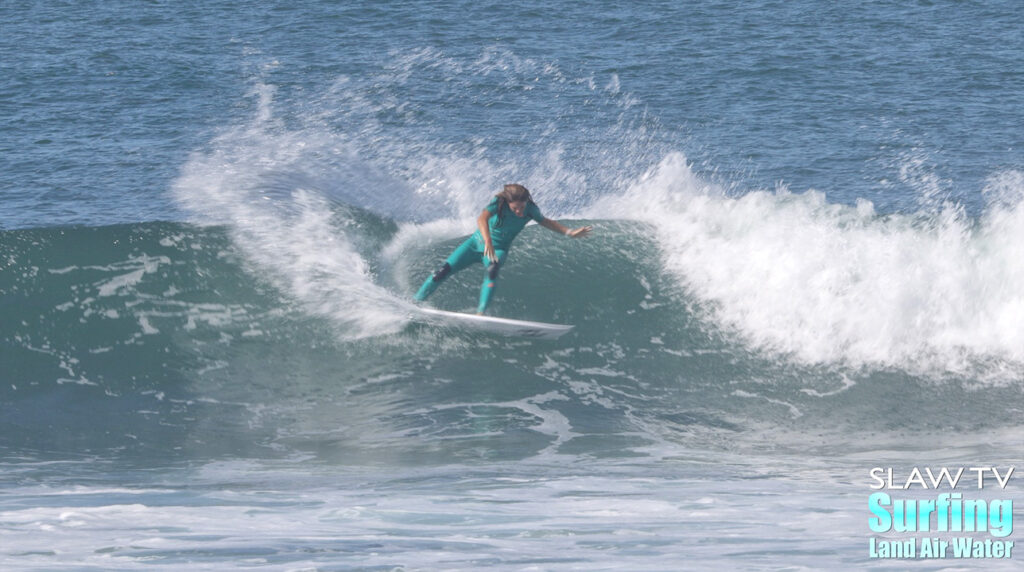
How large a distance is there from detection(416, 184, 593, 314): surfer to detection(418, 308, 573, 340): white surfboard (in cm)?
13

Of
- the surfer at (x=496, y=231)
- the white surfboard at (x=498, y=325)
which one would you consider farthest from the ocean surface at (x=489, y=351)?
the surfer at (x=496, y=231)

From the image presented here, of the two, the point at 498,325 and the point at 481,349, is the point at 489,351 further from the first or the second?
the point at 498,325

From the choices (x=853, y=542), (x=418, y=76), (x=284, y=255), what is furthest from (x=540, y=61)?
(x=853, y=542)

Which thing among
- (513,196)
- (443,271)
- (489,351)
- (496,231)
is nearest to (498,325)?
(489,351)

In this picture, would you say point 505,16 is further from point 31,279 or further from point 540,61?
point 31,279

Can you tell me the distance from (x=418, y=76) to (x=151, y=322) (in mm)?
16149

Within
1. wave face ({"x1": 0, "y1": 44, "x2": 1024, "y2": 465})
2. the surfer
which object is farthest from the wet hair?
wave face ({"x1": 0, "y1": 44, "x2": 1024, "y2": 465})

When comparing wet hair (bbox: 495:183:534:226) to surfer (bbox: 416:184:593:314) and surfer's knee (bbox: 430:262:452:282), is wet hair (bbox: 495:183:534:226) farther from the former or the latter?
surfer's knee (bbox: 430:262:452:282)

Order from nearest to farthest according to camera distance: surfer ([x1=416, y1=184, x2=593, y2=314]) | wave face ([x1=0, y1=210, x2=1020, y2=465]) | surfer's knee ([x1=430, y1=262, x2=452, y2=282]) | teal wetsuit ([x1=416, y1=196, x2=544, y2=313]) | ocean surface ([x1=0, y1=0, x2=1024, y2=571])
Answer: ocean surface ([x1=0, y1=0, x2=1024, y2=571])
wave face ([x1=0, y1=210, x2=1020, y2=465])
surfer ([x1=416, y1=184, x2=593, y2=314])
teal wetsuit ([x1=416, y1=196, x2=544, y2=313])
surfer's knee ([x1=430, y1=262, x2=452, y2=282])

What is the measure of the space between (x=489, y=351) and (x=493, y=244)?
1.08m

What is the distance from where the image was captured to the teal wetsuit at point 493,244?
1034 cm

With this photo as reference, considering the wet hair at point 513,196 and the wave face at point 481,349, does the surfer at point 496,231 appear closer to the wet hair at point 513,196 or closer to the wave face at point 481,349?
the wet hair at point 513,196

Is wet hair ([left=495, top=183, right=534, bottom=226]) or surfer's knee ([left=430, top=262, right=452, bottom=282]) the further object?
surfer's knee ([left=430, top=262, right=452, bottom=282])

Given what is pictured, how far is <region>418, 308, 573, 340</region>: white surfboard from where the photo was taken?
34.9ft
